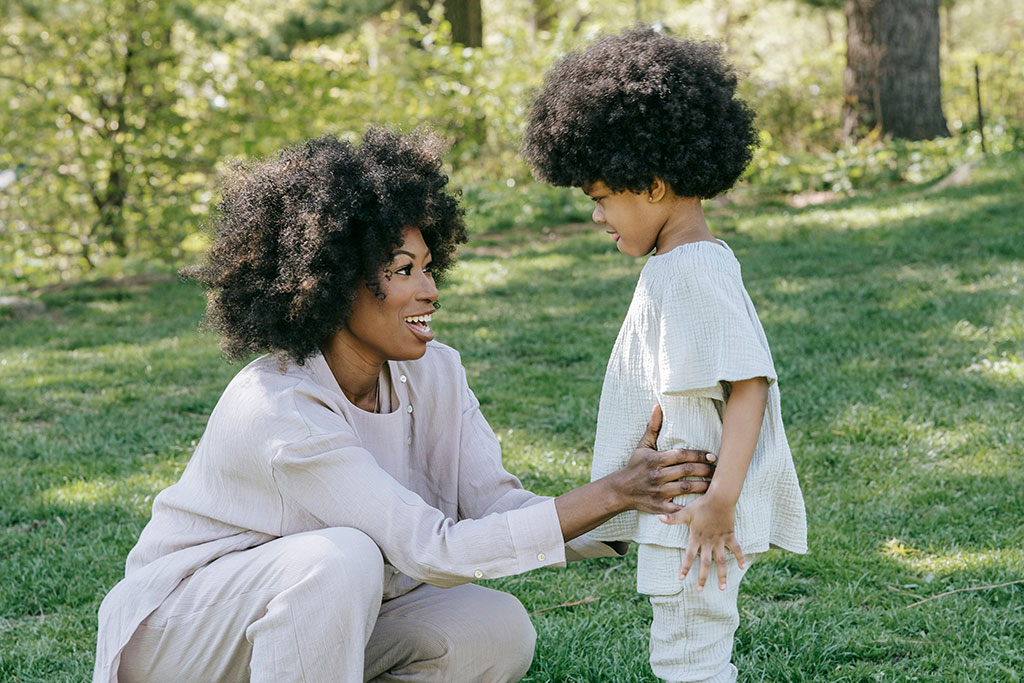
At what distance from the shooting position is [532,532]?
7.25 feet

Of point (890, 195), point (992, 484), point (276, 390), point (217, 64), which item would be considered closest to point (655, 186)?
point (276, 390)

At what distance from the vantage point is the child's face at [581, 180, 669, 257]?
94.9 inches

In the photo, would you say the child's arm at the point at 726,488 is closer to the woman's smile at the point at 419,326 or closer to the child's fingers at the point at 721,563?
the child's fingers at the point at 721,563

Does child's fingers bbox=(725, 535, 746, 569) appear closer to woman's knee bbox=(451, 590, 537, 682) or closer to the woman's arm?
the woman's arm

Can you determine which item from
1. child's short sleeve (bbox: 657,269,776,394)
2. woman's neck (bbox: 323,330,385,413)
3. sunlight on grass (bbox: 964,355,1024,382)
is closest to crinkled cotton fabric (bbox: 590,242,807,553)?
child's short sleeve (bbox: 657,269,776,394)

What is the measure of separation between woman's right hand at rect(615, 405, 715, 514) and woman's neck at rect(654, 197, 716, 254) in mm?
453

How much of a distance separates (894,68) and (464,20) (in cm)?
470

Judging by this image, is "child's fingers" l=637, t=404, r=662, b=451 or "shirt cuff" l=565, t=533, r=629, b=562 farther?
"shirt cuff" l=565, t=533, r=629, b=562

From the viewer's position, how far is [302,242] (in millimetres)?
2291

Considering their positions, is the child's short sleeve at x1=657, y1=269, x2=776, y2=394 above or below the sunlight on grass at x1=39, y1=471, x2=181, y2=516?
above

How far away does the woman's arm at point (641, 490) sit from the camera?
2.21m

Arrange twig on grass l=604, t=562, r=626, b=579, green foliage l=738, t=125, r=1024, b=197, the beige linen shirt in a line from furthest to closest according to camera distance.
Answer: green foliage l=738, t=125, r=1024, b=197 < twig on grass l=604, t=562, r=626, b=579 < the beige linen shirt

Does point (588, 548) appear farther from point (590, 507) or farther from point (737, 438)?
point (737, 438)

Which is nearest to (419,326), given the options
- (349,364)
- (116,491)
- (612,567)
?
(349,364)
